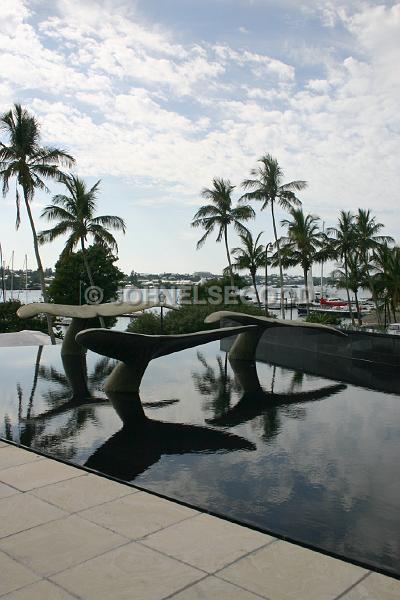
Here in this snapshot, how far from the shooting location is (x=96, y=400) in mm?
11812

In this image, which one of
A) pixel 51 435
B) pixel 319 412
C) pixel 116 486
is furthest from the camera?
pixel 319 412

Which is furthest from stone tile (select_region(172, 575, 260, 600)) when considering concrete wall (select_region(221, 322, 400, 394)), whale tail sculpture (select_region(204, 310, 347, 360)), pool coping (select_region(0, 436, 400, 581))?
concrete wall (select_region(221, 322, 400, 394))

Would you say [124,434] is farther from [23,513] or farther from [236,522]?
[236,522]

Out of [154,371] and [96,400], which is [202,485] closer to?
[96,400]

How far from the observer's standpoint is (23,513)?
5543 mm

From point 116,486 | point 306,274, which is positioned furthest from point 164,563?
point 306,274

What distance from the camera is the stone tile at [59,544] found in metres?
4.50

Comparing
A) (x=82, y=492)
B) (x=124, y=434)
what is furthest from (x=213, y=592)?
(x=124, y=434)

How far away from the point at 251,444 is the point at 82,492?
3143mm

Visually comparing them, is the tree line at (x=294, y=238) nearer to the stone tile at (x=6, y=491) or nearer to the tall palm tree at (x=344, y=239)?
the tall palm tree at (x=344, y=239)

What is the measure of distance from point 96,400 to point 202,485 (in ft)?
18.9

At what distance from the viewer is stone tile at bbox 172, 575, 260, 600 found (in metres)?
3.96

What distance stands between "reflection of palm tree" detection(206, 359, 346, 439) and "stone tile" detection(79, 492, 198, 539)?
3457 mm

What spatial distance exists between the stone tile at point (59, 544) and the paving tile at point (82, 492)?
455mm
